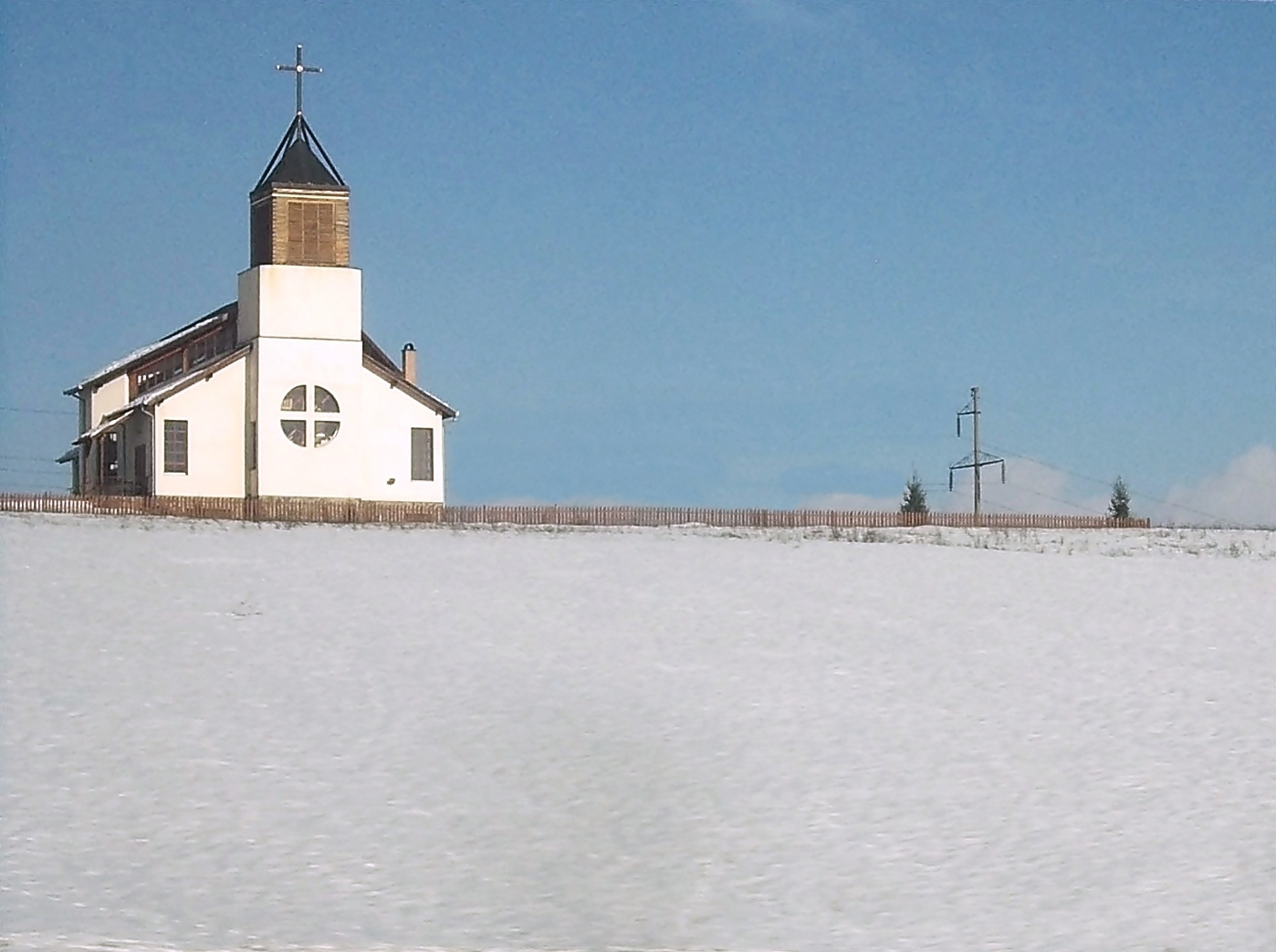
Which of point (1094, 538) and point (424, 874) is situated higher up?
point (1094, 538)

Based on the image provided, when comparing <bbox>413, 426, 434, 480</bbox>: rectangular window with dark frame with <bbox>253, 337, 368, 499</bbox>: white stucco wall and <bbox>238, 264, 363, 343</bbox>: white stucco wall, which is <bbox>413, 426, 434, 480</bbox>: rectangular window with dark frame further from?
<bbox>238, 264, 363, 343</bbox>: white stucco wall

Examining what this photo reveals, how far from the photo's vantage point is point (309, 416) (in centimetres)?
4428

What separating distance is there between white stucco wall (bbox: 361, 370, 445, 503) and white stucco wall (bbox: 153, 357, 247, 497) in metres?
3.25

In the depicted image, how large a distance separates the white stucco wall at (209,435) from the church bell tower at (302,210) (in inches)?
130

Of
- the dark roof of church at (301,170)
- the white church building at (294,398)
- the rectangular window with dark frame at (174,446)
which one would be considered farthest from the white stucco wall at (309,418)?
the dark roof of church at (301,170)

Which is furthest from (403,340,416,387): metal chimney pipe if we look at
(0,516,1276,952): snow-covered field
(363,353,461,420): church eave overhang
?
(0,516,1276,952): snow-covered field

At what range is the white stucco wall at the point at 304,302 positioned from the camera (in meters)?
44.2

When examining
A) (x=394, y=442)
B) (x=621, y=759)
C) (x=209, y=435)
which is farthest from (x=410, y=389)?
(x=621, y=759)

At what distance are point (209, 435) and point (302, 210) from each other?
20.2ft

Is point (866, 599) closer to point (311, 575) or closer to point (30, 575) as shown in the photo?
point (311, 575)

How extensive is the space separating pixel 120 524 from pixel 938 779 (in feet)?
70.7

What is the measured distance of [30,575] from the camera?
1124 inches

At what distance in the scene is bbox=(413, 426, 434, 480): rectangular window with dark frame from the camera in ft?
151

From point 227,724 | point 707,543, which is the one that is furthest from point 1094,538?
point 227,724
